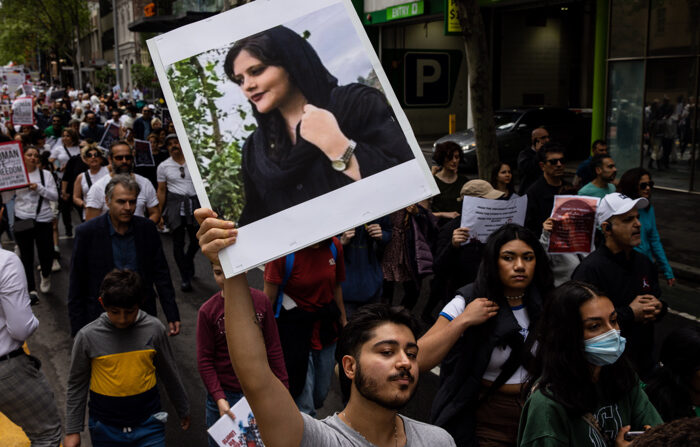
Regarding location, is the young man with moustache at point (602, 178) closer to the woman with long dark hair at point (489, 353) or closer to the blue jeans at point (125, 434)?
the woman with long dark hair at point (489, 353)

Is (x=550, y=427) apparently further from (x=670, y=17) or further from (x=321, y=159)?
(x=670, y=17)

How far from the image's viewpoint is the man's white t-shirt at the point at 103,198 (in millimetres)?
7199

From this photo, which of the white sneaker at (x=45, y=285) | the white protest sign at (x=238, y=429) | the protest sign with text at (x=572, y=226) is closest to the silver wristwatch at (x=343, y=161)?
the white protest sign at (x=238, y=429)

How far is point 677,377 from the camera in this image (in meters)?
3.29

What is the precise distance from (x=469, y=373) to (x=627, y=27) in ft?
49.9

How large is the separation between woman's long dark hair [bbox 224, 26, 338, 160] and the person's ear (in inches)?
28.7

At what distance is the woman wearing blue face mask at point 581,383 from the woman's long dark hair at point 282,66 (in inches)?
55.2

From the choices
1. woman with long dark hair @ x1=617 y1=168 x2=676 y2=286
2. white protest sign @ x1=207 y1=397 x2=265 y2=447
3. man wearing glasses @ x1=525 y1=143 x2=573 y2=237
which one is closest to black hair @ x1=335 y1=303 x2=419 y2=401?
white protest sign @ x1=207 y1=397 x2=265 y2=447

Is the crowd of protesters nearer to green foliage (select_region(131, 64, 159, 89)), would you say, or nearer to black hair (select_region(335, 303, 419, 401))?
black hair (select_region(335, 303, 419, 401))

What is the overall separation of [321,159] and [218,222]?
1.26 ft

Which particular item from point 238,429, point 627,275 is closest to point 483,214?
point 627,275

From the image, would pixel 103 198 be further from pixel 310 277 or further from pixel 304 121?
pixel 304 121

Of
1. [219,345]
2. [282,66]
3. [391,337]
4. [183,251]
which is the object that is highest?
[282,66]

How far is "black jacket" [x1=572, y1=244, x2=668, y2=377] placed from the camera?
14.3 feet
